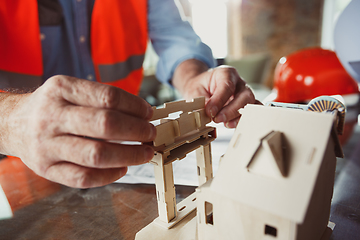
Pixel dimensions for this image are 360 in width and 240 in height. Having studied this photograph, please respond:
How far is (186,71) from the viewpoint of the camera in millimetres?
1003

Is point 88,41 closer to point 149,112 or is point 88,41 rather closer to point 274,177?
point 149,112

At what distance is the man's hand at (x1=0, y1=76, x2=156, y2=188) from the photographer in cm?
35

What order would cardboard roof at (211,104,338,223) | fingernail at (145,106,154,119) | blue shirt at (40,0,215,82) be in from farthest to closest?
blue shirt at (40,0,215,82) < fingernail at (145,106,154,119) < cardboard roof at (211,104,338,223)

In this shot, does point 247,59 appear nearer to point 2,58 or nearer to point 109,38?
point 109,38

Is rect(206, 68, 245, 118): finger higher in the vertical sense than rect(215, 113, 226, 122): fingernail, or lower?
higher

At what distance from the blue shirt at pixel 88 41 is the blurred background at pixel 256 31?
5.80 feet

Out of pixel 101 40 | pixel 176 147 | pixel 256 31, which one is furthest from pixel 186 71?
pixel 256 31

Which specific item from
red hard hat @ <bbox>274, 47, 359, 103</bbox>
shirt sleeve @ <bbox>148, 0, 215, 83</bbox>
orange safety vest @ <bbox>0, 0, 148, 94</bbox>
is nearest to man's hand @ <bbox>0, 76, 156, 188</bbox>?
orange safety vest @ <bbox>0, 0, 148, 94</bbox>

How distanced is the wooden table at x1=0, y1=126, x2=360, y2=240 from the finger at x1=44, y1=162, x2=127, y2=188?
15 cm

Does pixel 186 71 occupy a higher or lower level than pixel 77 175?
higher

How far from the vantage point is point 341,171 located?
66cm

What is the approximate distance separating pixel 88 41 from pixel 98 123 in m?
0.81

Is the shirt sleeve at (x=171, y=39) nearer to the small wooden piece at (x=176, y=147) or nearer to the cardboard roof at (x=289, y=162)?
the small wooden piece at (x=176, y=147)

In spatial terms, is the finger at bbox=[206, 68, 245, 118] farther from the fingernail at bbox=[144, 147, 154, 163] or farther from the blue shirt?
the blue shirt
